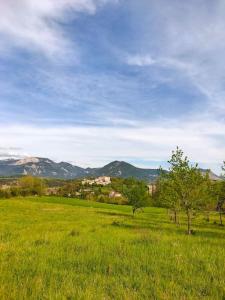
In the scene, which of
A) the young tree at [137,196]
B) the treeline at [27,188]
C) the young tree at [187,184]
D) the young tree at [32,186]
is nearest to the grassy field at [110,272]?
the young tree at [187,184]

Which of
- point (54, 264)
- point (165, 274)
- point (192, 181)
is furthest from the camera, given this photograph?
point (192, 181)

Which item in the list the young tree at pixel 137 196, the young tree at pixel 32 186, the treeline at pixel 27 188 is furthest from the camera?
the young tree at pixel 32 186

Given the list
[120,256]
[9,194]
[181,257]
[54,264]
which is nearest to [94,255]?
[120,256]

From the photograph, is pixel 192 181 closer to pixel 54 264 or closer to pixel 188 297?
pixel 54 264

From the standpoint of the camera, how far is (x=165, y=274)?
43.3ft

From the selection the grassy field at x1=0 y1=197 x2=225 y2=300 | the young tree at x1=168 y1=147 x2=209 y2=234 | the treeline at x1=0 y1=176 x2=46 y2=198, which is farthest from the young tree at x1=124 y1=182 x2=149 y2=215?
the treeline at x1=0 y1=176 x2=46 y2=198

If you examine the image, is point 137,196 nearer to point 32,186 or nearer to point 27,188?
point 27,188

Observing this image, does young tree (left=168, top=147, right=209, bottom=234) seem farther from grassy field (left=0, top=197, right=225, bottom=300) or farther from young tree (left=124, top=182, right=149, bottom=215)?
young tree (left=124, top=182, right=149, bottom=215)

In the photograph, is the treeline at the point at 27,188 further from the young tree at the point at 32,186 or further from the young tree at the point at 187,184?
the young tree at the point at 187,184

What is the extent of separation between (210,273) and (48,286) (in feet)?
22.6

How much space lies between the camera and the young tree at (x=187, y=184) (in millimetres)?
39406

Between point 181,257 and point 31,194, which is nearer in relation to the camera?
point 181,257

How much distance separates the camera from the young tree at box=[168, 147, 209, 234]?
129ft

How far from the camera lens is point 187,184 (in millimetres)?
39375
